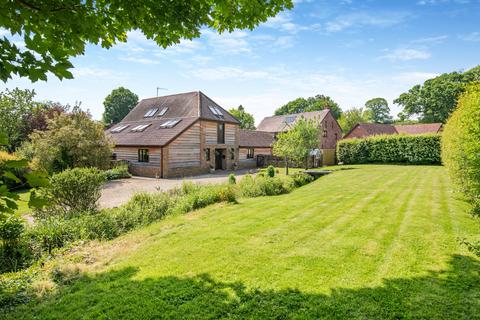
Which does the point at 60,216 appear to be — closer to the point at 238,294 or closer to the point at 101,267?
the point at 101,267

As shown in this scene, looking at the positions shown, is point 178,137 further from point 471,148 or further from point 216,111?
point 471,148

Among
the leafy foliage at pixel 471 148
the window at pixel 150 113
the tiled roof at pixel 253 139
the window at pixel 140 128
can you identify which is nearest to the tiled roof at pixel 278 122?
the tiled roof at pixel 253 139

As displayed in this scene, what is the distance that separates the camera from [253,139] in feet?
120

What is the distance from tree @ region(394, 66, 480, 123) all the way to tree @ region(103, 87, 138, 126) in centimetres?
6956

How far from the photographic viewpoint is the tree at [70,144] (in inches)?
736

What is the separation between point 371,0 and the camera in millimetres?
7691

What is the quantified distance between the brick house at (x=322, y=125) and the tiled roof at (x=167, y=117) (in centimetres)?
1556

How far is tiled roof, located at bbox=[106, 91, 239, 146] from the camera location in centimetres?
2469

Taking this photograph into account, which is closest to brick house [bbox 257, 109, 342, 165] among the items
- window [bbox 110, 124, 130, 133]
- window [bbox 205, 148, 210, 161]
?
window [bbox 205, 148, 210, 161]

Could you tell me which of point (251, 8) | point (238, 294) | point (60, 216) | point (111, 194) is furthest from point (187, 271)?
point (111, 194)

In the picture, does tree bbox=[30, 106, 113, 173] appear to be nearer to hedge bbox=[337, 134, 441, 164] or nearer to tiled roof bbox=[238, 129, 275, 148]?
tiled roof bbox=[238, 129, 275, 148]

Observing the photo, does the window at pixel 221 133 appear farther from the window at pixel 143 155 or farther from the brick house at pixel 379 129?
the brick house at pixel 379 129

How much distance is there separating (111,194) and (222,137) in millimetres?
15391

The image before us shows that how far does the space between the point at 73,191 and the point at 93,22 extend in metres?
8.20
